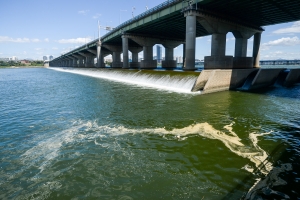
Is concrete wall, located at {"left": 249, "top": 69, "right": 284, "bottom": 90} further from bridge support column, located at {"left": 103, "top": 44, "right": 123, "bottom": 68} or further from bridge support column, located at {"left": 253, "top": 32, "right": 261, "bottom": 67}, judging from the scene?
bridge support column, located at {"left": 103, "top": 44, "right": 123, "bottom": 68}

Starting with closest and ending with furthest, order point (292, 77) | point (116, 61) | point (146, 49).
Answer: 1. point (292, 77)
2. point (146, 49)
3. point (116, 61)

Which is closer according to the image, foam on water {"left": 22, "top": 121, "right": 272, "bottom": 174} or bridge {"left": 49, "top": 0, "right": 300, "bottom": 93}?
foam on water {"left": 22, "top": 121, "right": 272, "bottom": 174}

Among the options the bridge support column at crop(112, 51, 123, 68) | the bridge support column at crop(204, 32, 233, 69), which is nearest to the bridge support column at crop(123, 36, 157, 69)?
the bridge support column at crop(112, 51, 123, 68)

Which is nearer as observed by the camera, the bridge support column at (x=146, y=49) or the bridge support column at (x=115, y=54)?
the bridge support column at (x=146, y=49)

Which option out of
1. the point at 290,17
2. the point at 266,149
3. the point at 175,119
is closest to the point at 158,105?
the point at 175,119

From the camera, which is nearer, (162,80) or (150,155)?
(150,155)

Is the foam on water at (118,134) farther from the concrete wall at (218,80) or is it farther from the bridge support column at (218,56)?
the bridge support column at (218,56)

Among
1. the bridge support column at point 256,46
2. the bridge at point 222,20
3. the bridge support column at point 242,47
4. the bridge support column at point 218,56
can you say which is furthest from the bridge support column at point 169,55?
the bridge support column at point 218,56

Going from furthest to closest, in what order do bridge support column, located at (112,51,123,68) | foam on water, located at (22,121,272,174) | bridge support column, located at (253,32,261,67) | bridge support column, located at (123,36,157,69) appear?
bridge support column, located at (112,51,123,68), bridge support column, located at (123,36,157,69), bridge support column, located at (253,32,261,67), foam on water, located at (22,121,272,174)

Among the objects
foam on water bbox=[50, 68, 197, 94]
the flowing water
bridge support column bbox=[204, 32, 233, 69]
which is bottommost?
Result: the flowing water

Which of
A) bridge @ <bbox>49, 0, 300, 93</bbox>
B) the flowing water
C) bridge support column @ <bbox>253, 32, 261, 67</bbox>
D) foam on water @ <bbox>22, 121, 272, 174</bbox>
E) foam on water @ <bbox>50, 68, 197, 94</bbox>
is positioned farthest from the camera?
bridge support column @ <bbox>253, 32, 261, 67</bbox>

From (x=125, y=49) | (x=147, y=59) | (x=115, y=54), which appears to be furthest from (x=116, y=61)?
(x=147, y=59)

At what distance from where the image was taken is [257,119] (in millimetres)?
13352

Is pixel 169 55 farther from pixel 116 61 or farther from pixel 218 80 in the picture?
pixel 218 80
